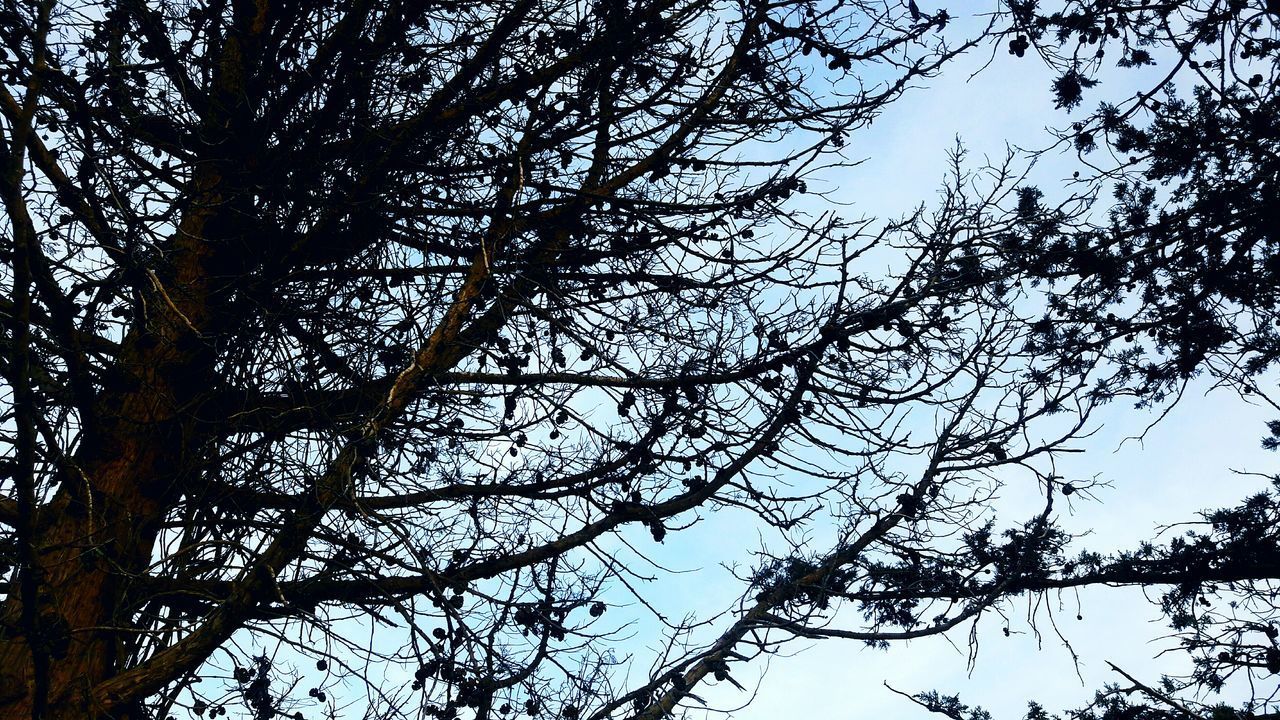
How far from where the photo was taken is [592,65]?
6.01 m

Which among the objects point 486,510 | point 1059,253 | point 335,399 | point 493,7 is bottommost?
point 486,510

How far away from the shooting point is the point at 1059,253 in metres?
6.82

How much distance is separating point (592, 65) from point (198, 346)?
2.60 meters

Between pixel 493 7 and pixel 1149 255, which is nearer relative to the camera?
pixel 493 7

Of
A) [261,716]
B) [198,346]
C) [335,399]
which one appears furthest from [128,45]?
[261,716]

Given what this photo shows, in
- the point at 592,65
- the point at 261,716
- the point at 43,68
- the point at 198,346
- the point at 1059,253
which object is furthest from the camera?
the point at 1059,253

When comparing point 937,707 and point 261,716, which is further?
point 937,707

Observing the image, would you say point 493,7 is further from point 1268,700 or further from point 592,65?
point 1268,700

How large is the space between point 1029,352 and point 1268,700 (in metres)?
2.28

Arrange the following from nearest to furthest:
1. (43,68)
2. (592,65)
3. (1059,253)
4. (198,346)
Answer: (43,68), (198,346), (592,65), (1059,253)

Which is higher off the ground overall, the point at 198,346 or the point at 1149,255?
the point at 1149,255

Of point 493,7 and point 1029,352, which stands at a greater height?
point 493,7

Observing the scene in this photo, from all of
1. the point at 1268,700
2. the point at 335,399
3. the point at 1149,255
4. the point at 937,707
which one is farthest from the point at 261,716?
the point at 1149,255

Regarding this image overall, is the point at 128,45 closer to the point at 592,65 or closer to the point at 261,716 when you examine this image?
the point at 592,65
